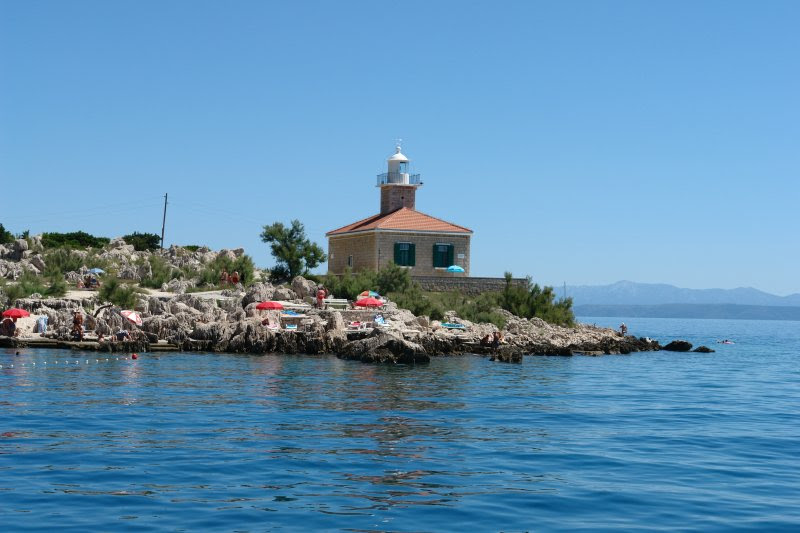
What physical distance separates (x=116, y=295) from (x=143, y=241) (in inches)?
1088

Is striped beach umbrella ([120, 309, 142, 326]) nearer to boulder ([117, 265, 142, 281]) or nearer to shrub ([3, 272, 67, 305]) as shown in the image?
shrub ([3, 272, 67, 305])

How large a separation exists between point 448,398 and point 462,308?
81.4 ft

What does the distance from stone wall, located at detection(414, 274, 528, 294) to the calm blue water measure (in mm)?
24125

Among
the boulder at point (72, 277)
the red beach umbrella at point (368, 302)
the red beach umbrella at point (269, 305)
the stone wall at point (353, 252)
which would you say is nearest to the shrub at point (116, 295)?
the red beach umbrella at point (269, 305)

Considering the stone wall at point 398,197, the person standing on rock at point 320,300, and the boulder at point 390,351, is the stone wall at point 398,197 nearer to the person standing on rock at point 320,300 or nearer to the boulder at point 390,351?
the person standing on rock at point 320,300

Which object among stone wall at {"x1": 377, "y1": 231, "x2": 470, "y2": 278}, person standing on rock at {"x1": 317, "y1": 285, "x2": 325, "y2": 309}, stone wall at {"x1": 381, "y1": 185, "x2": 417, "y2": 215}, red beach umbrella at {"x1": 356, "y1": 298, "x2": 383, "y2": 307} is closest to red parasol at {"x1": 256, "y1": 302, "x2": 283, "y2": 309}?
person standing on rock at {"x1": 317, "y1": 285, "x2": 325, "y2": 309}

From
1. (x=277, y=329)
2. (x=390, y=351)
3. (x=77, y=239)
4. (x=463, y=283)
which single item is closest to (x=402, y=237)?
(x=463, y=283)

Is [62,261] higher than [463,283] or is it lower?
higher

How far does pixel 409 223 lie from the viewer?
2185 inches

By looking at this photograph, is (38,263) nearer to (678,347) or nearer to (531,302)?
(531,302)

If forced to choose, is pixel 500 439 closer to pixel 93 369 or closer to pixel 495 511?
pixel 495 511

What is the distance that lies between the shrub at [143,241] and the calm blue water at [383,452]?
4057 cm

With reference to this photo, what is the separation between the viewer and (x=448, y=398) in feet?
79.9

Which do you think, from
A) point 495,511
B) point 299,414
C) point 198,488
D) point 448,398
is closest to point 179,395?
point 299,414
